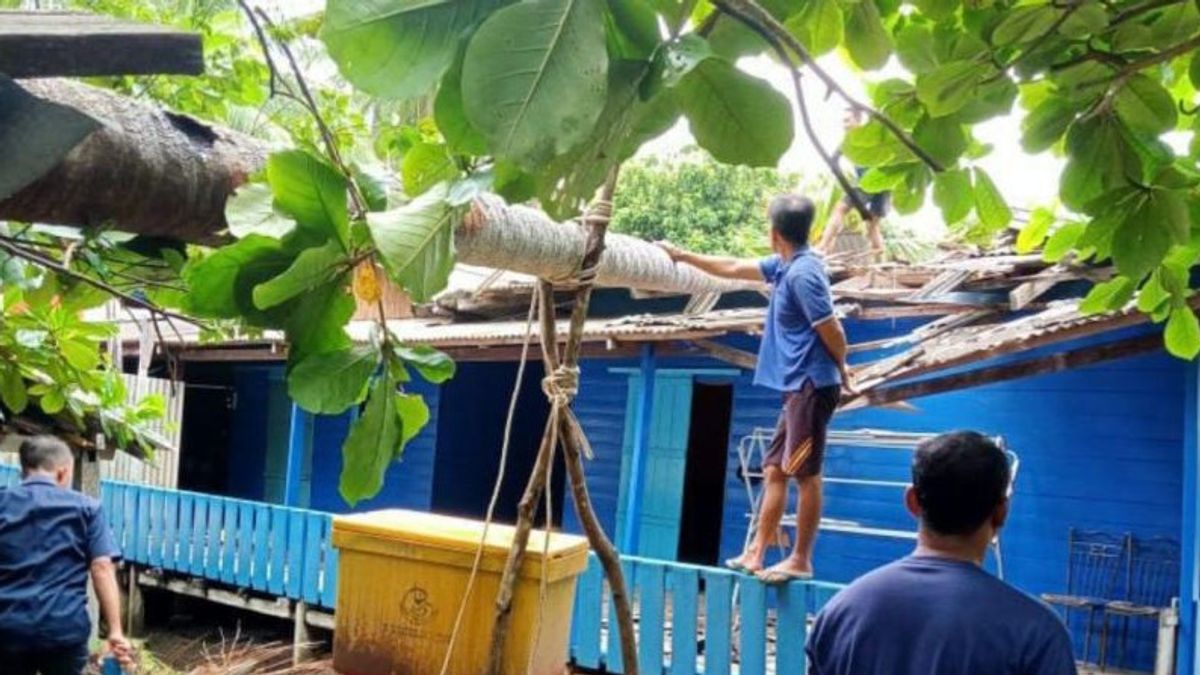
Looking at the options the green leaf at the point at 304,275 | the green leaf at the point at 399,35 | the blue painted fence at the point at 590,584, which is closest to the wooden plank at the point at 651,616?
the blue painted fence at the point at 590,584

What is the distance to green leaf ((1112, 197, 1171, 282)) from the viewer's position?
1736 mm

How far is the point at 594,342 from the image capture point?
8789mm

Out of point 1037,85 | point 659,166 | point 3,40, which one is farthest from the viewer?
point 659,166

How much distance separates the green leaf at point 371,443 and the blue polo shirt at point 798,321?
9.14 ft

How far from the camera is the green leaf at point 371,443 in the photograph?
4.59ft

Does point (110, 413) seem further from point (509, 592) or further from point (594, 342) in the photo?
point (594, 342)

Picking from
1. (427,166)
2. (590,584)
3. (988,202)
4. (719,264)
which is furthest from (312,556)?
(427,166)

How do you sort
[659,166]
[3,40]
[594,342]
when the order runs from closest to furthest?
1. [3,40]
2. [594,342]
3. [659,166]

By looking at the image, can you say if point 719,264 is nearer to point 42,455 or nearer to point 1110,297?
point 1110,297

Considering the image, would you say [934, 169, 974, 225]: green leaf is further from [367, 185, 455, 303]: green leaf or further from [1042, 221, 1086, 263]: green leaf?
[367, 185, 455, 303]: green leaf

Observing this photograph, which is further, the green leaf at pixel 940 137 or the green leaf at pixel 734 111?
the green leaf at pixel 940 137

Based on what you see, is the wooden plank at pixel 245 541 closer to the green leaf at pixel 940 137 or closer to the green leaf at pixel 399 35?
the green leaf at pixel 940 137

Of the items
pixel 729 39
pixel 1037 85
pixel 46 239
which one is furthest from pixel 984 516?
pixel 46 239

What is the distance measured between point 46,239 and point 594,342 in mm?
6289
